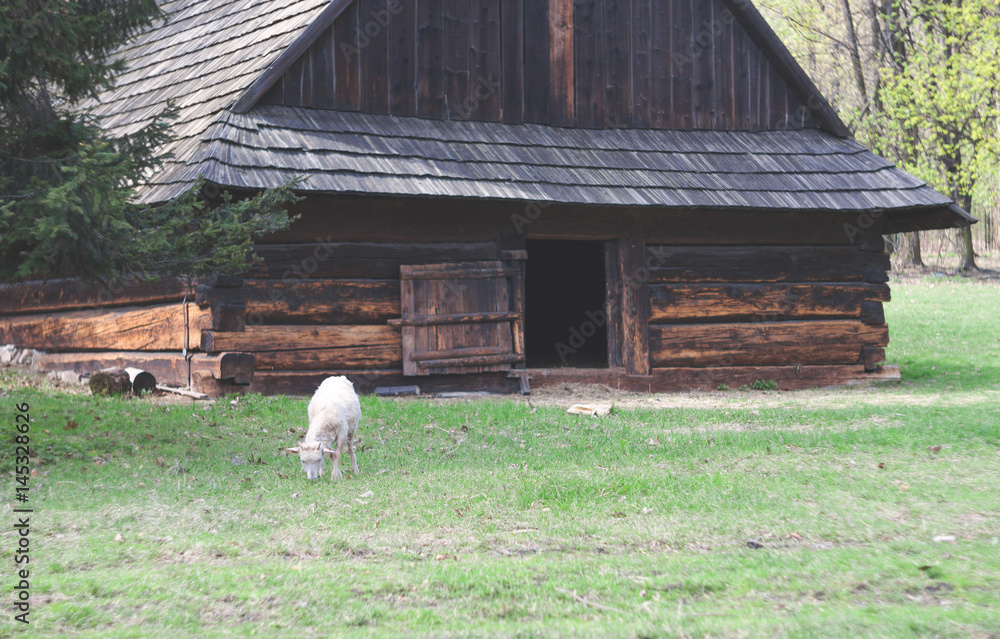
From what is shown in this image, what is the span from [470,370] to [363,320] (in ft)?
4.93

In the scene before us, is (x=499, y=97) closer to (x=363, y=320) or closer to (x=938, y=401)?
(x=363, y=320)

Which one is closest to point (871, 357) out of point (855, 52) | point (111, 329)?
point (111, 329)

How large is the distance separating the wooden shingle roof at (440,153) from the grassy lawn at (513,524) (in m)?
2.82

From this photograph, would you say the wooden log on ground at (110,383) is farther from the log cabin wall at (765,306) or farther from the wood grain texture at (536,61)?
the log cabin wall at (765,306)

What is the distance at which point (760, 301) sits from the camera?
43.1 ft

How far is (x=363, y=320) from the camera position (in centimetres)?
1153

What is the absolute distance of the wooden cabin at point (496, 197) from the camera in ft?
36.3

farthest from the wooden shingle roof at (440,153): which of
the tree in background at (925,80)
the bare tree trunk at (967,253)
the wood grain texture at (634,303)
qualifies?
the bare tree trunk at (967,253)

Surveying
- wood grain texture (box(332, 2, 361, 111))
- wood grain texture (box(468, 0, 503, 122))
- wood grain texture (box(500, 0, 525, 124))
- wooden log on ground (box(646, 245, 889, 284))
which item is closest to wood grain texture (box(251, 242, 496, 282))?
wood grain texture (box(332, 2, 361, 111))

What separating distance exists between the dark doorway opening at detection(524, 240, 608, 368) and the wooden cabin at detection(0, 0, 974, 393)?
9.71 ft

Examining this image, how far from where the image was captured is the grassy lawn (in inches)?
154

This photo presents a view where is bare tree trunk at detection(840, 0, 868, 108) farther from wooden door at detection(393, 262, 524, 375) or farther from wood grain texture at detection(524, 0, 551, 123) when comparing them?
wooden door at detection(393, 262, 524, 375)

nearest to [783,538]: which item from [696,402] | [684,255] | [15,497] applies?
[15,497]

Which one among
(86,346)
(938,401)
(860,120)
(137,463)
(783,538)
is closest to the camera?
(783,538)
